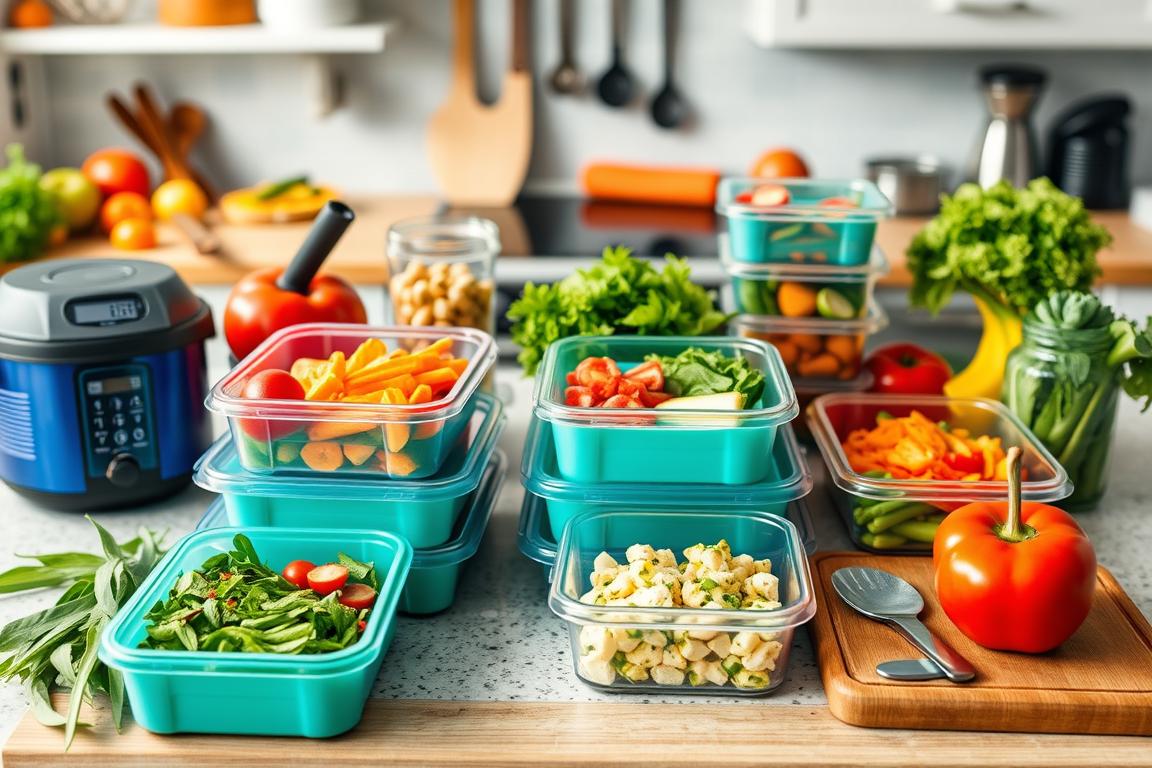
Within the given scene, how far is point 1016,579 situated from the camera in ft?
3.40

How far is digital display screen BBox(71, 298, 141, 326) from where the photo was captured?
1.30 m

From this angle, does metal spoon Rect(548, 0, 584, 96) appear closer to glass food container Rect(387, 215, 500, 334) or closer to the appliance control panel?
glass food container Rect(387, 215, 500, 334)

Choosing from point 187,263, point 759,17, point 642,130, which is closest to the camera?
point 187,263

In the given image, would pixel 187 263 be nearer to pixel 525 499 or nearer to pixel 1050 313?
pixel 525 499

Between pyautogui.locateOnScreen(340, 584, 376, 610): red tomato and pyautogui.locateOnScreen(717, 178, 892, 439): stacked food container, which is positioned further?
pyautogui.locateOnScreen(717, 178, 892, 439): stacked food container

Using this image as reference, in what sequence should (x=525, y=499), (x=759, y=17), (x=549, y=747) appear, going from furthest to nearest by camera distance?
(x=759, y=17) < (x=525, y=499) < (x=549, y=747)

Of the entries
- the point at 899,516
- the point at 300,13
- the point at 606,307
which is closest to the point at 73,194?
the point at 300,13

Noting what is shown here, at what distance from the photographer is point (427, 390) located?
1.17 m

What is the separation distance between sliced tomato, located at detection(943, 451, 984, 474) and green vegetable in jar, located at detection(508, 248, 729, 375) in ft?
1.22

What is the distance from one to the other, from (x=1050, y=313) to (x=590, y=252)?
1.41m

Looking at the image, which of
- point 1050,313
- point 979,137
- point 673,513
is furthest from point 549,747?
point 979,137

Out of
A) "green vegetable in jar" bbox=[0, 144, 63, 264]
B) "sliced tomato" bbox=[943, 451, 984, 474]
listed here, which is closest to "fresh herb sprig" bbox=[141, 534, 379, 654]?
"sliced tomato" bbox=[943, 451, 984, 474]

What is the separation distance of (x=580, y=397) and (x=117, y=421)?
0.55 metres

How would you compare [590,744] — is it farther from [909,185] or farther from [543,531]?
[909,185]
